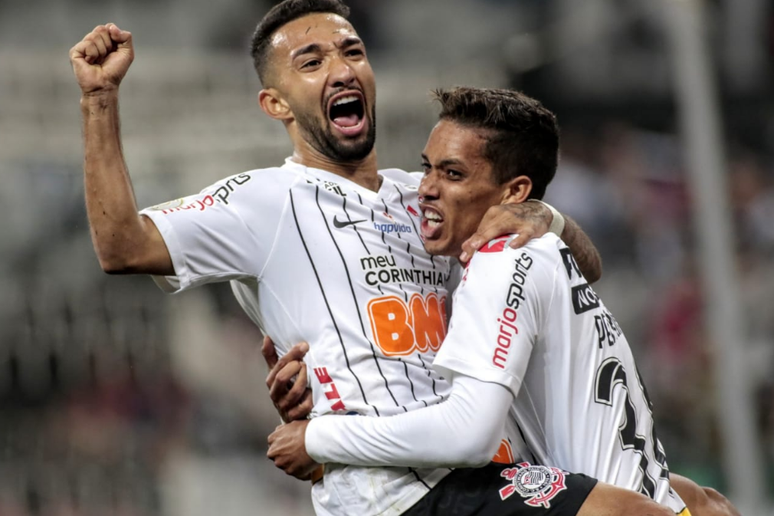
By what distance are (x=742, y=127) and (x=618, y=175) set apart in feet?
5.68

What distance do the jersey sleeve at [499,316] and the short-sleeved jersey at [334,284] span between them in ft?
1.12

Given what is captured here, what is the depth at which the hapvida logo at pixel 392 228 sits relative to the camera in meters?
4.23

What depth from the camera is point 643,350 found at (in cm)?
1090

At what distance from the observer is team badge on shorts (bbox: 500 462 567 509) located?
3627mm

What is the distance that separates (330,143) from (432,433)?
130 centimetres

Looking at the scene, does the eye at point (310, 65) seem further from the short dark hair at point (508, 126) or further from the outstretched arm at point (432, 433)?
the outstretched arm at point (432, 433)

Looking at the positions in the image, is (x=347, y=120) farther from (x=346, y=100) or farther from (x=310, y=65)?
(x=310, y=65)

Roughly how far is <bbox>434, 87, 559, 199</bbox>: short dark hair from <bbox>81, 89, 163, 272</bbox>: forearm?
1.14m

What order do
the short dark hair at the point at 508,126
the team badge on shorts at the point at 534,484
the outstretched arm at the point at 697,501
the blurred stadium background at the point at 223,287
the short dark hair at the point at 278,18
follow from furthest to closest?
the blurred stadium background at the point at 223,287 < the short dark hair at the point at 278,18 < the outstretched arm at the point at 697,501 < the short dark hair at the point at 508,126 < the team badge on shorts at the point at 534,484

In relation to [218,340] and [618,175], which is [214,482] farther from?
[618,175]

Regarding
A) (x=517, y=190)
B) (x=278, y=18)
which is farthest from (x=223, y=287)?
(x=517, y=190)

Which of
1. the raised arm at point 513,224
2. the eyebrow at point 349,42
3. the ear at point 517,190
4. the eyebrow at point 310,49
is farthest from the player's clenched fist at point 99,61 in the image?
the ear at point 517,190

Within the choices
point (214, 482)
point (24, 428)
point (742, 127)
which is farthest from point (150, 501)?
point (742, 127)

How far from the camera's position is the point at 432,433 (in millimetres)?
3564
